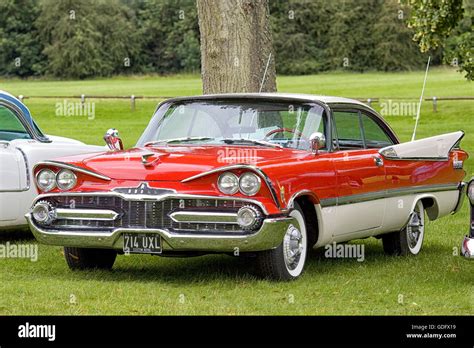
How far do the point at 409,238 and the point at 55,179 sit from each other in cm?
381

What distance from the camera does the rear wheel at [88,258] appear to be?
995cm

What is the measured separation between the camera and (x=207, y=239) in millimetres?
8914

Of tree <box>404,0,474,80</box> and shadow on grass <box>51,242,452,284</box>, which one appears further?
tree <box>404,0,474,80</box>

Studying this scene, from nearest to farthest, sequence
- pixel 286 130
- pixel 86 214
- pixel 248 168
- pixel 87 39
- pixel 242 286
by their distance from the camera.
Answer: pixel 248 168
pixel 242 286
pixel 86 214
pixel 286 130
pixel 87 39

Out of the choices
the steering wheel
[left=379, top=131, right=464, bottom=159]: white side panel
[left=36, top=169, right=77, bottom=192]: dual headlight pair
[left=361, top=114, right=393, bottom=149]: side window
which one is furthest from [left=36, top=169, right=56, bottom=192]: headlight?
[left=361, top=114, right=393, bottom=149]: side window

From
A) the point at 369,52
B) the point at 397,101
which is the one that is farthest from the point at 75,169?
the point at 369,52

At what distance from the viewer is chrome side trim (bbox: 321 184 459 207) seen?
9851 millimetres

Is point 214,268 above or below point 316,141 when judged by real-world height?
below

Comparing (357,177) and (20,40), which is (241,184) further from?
(20,40)

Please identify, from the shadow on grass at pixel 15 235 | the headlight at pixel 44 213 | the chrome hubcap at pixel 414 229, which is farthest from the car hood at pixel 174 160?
the shadow on grass at pixel 15 235

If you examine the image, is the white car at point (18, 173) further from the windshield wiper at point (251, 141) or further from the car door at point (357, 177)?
the car door at point (357, 177)

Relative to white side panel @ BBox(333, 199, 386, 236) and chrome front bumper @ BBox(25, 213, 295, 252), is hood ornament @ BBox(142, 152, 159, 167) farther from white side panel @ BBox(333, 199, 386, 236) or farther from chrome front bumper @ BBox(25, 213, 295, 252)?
white side panel @ BBox(333, 199, 386, 236)

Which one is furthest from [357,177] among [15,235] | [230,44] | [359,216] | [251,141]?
[230,44]

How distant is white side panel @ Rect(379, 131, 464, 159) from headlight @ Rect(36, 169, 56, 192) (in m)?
3.10
